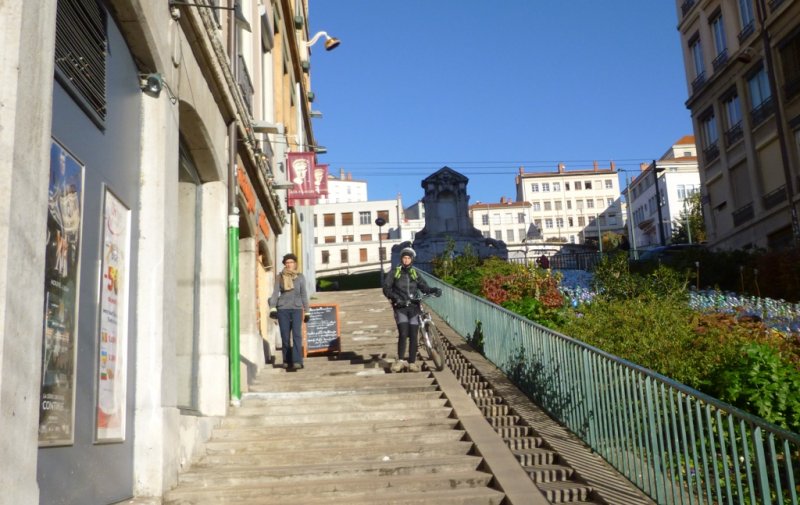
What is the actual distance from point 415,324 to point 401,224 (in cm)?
8684

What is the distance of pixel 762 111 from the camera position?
3003 centimetres

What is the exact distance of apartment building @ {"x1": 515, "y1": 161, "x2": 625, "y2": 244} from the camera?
115500mm

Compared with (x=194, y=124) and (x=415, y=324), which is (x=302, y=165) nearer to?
(x=415, y=324)

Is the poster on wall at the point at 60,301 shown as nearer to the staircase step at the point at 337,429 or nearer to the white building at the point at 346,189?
the staircase step at the point at 337,429

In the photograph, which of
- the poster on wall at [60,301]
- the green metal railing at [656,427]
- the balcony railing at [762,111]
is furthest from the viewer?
the balcony railing at [762,111]

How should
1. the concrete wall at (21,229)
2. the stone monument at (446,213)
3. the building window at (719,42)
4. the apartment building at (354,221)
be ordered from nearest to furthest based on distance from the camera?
1. the concrete wall at (21,229)
2. the building window at (719,42)
3. the stone monument at (446,213)
4. the apartment building at (354,221)

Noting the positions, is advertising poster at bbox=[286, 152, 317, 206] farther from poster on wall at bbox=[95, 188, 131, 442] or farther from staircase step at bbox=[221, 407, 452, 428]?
poster on wall at bbox=[95, 188, 131, 442]

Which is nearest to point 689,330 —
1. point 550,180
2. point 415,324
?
point 415,324

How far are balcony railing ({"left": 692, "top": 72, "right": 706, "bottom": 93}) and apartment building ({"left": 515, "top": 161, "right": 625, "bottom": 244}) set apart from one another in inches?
3095

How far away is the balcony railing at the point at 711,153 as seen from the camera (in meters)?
34.5

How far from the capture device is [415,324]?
40.9 feet


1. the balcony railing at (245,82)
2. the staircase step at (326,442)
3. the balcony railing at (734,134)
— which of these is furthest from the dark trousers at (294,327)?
the balcony railing at (734,134)

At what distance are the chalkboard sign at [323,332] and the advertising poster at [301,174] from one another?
16.7 ft

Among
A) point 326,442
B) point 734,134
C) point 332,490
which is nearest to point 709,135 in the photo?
point 734,134
